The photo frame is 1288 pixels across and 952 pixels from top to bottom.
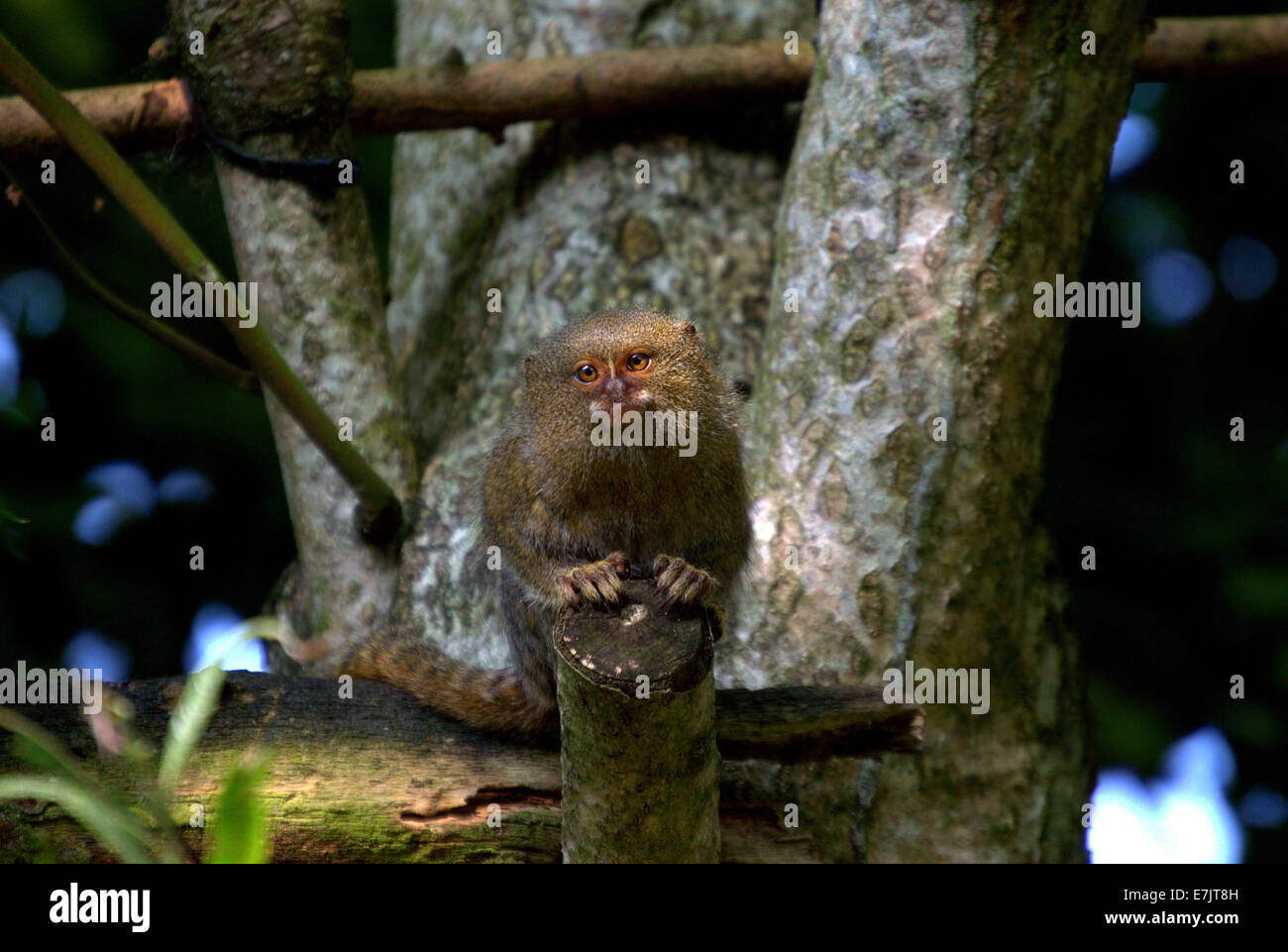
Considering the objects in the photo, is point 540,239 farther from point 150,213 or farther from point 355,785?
point 355,785

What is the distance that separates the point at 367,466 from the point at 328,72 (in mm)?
1401

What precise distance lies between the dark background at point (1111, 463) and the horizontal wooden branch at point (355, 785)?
8.56 ft

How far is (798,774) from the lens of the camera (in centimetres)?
373

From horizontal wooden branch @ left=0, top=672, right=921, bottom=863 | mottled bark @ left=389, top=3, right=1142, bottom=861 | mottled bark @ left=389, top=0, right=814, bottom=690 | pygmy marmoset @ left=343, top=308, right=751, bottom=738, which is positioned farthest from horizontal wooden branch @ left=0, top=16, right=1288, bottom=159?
horizontal wooden branch @ left=0, top=672, right=921, bottom=863

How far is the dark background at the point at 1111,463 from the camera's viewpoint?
221 inches

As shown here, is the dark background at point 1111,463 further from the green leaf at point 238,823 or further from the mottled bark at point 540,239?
the green leaf at point 238,823

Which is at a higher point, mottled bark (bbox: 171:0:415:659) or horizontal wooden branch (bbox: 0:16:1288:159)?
horizontal wooden branch (bbox: 0:16:1288:159)

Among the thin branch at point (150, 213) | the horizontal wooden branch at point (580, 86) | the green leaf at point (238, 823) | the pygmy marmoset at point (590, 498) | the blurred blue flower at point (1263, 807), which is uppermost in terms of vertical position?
the horizontal wooden branch at point (580, 86)

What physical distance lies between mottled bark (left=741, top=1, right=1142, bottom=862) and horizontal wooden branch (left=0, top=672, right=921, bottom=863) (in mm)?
551

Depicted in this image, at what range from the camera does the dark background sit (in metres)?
5.62

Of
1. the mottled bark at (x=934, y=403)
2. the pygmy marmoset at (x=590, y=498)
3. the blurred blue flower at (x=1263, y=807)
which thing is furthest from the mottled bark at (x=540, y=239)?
the blurred blue flower at (x=1263, y=807)

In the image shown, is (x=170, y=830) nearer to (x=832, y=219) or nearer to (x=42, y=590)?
(x=832, y=219)

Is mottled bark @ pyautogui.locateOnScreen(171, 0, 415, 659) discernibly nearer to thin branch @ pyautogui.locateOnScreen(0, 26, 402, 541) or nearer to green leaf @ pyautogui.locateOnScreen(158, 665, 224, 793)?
thin branch @ pyautogui.locateOnScreen(0, 26, 402, 541)

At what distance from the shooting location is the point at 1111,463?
20.0ft
